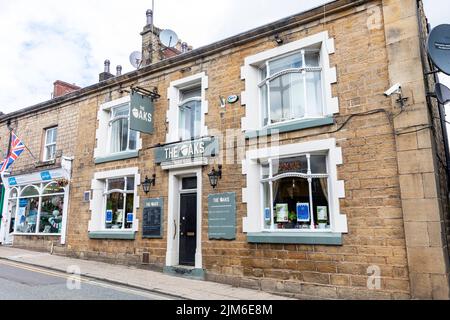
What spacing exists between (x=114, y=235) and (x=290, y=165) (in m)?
6.18

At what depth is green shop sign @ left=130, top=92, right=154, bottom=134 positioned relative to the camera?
33.5 ft

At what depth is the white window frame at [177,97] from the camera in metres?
9.96

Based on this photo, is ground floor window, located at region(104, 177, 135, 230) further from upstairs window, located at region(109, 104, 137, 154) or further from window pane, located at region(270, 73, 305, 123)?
window pane, located at region(270, 73, 305, 123)

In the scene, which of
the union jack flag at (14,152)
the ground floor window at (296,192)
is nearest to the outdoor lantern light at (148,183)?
the ground floor window at (296,192)

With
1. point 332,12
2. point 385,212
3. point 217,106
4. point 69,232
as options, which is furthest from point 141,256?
point 332,12

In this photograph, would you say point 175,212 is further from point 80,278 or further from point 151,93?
point 151,93

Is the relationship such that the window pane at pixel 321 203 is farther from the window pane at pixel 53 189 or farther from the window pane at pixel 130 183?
the window pane at pixel 53 189

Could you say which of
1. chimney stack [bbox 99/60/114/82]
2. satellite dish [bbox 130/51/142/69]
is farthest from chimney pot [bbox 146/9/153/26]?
chimney stack [bbox 99/60/114/82]

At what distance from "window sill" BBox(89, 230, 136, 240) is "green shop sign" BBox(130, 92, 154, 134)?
3182 mm

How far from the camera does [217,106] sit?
9.56 meters

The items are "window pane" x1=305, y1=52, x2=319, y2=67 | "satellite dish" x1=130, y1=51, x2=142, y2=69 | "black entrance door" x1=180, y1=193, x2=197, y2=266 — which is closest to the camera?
"window pane" x1=305, y1=52, x2=319, y2=67
